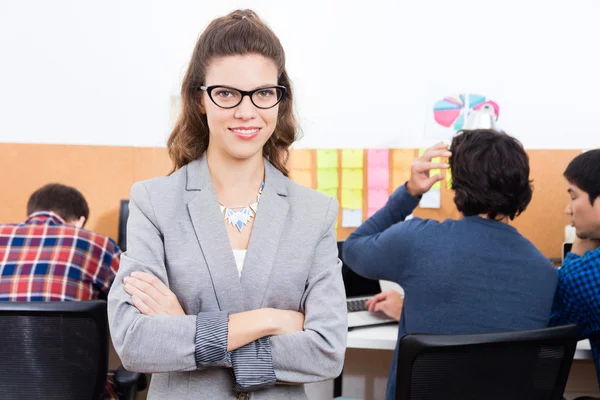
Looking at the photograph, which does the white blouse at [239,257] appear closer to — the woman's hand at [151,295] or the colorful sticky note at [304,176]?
Answer: the woman's hand at [151,295]

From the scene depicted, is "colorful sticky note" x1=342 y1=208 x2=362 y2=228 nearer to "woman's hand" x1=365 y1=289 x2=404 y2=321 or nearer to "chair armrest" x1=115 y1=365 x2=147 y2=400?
"woman's hand" x1=365 y1=289 x2=404 y2=321

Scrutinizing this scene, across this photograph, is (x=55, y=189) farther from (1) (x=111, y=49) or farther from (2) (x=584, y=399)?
(2) (x=584, y=399)

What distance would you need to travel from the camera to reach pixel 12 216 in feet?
10.8

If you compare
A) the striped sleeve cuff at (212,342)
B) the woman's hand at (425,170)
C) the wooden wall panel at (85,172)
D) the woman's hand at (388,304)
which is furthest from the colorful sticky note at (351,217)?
the striped sleeve cuff at (212,342)

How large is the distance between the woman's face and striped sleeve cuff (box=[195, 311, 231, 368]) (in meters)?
0.35

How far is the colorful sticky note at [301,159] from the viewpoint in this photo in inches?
122

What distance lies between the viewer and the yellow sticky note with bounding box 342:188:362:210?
3076 mm

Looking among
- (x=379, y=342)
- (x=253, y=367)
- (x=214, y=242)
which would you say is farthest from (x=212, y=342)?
(x=379, y=342)

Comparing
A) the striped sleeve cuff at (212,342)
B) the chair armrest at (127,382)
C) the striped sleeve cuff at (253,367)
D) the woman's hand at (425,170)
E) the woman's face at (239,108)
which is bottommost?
the chair armrest at (127,382)

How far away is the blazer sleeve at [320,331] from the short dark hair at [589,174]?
1.17 meters

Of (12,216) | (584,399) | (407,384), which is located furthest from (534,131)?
(12,216)

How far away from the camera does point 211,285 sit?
1150mm

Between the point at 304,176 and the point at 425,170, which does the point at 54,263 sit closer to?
the point at 425,170

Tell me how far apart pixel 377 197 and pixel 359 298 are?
2.43 feet
